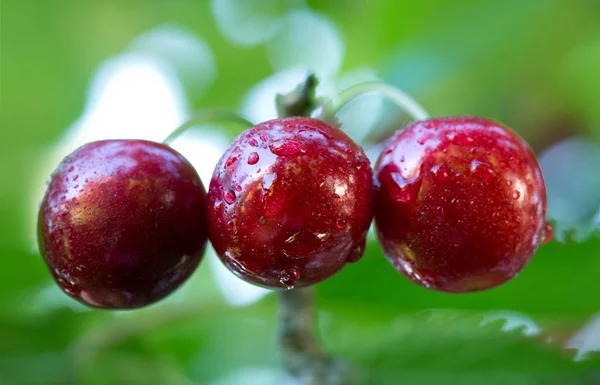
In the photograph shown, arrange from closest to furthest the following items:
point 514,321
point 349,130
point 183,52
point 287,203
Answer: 1. point 287,203
2. point 514,321
3. point 349,130
4. point 183,52

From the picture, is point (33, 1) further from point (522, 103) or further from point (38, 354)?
point (522, 103)

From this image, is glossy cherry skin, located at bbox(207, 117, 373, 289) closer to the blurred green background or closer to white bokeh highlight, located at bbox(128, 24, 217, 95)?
the blurred green background

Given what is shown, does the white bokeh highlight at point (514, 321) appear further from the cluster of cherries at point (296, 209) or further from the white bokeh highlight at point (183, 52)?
the white bokeh highlight at point (183, 52)

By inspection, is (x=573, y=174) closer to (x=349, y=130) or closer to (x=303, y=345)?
(x=349, y=130)

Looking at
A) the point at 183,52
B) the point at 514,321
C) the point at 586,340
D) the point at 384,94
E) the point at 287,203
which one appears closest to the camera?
the point at 287,203

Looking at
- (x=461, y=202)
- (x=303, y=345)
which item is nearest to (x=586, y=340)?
(x=303, y=345)

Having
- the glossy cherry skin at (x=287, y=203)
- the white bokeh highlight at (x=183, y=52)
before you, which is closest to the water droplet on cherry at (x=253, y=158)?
the glossy cherry skin at (x=287, y=203)
